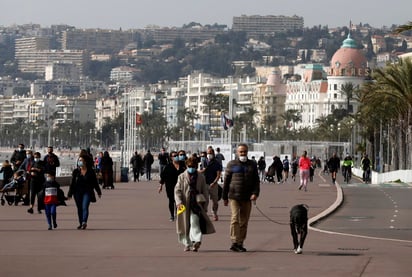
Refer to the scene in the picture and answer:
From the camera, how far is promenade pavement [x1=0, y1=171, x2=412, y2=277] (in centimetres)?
1850

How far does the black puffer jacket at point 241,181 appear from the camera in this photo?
70.7 ft

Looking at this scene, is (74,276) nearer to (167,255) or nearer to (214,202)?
(167,255)

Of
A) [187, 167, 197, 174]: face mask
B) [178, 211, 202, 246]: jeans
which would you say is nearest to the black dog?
[178, 211, 202, 246]: jeans

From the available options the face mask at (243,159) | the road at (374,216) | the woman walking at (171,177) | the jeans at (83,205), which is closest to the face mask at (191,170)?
the face mask at (243,159)

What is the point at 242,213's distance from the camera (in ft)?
70.9

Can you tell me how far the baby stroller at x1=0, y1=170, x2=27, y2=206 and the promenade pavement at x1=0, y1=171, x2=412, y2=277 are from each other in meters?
2.82

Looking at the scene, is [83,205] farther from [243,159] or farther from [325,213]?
[325,213]

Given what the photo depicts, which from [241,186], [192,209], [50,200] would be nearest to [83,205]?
[50,200]

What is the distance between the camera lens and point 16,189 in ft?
112

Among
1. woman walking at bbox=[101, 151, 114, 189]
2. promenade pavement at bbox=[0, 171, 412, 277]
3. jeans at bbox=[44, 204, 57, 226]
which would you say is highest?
woman walking at bbox=[101, 151, 114, 189]

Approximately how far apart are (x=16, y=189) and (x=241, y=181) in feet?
43.9

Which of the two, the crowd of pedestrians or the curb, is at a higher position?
the crowd of pedestrians

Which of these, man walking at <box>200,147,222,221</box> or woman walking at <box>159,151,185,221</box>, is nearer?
woman walking at <box>159,151,185,221</box>

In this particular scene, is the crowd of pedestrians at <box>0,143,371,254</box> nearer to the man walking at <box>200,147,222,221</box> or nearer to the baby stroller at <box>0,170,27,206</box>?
the man walking at <box>200,147,222,221</box>
